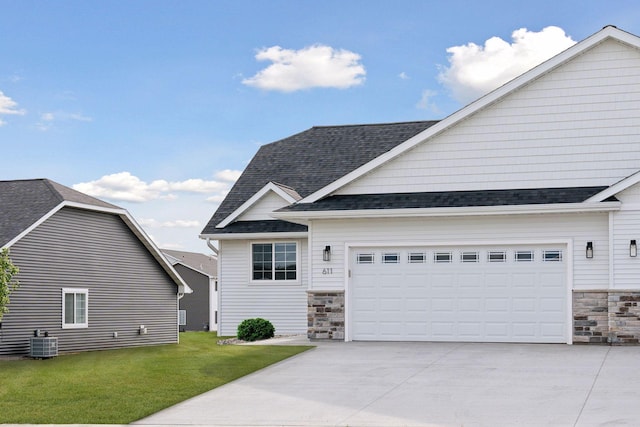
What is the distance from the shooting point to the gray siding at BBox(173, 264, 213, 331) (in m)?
54.6

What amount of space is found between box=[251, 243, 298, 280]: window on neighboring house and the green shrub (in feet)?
11.6

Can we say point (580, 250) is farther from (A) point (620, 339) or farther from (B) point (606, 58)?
(B) point (606, 58)

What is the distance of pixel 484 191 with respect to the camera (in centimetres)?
2105

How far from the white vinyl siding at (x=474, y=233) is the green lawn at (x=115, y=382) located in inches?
119

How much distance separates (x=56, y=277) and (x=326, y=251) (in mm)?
9068

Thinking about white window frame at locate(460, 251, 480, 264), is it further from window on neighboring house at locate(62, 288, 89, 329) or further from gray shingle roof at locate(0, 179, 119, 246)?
window on neighboring house at locate(62, 288, 89, 329)

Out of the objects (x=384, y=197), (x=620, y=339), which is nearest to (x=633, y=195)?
(x=620, y=339)

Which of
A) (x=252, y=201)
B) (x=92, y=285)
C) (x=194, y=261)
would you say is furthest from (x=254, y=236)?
(x=194, y=261)

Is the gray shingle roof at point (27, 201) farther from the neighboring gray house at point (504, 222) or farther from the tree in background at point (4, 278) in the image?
the neighboring gray house at point (504, 222)

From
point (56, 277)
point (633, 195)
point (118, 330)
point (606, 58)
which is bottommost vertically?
point (118, 330)

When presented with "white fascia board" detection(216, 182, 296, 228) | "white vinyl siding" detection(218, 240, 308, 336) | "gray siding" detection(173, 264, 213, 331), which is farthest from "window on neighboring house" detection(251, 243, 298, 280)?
"gray siding" detection(173, 264, 213, 331)

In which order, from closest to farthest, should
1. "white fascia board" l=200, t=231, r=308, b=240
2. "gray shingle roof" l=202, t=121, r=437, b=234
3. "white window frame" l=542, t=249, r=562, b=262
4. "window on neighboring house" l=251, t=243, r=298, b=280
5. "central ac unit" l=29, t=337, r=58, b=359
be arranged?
"white window frame" l=542, t=249, r=562, b=262 < "central ac unit" l=29, t=337, r=58, b=359 < "white fascia board" l=200, t=231, r=308, b=240 < "window on neighboring house" l=251, t=243, r=298, b=280 < "gray shingle roof" l=202, t=121, r=437, b=234

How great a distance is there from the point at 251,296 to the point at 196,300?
92.3 feet

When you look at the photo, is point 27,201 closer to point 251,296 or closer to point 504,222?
point 251,296
